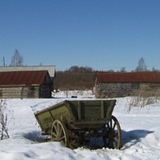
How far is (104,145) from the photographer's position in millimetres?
9984

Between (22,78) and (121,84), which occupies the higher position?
(22,78)

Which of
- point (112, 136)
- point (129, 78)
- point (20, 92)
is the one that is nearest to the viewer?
point (112, 136)

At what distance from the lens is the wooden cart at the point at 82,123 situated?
29.6 feet

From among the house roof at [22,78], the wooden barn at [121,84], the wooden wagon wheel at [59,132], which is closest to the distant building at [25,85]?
the house roof at [22,78]

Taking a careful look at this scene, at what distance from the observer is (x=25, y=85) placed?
142 feet

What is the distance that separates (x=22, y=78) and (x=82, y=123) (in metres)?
36.5

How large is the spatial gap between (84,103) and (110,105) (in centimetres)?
73

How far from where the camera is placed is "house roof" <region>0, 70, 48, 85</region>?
43.8 m

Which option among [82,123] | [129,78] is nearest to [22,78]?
[129,78]

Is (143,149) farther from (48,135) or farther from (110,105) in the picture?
(48,135)

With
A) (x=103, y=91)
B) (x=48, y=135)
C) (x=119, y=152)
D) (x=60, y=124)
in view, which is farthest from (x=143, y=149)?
(x=103, y=91)

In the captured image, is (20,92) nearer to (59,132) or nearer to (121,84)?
(121,84)

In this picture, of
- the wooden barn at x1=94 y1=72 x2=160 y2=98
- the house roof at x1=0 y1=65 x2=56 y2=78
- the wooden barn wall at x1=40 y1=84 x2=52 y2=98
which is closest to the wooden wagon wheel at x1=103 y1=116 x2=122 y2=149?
the wooden barn wall at x1=40 y1=84 x2=52 y2=98

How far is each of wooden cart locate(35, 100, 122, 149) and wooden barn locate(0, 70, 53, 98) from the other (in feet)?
110
